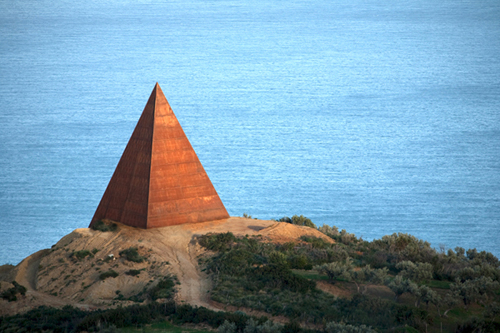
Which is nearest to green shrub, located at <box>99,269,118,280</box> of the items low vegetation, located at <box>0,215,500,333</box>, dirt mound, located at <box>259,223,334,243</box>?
low vegetation, located at <box>0,215,500,333</box>

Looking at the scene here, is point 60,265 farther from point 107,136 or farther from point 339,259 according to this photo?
point 107,136

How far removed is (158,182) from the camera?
36.3 m

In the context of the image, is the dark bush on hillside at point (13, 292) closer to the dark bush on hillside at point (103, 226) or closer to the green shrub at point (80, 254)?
the green shrub at point (80, 254)

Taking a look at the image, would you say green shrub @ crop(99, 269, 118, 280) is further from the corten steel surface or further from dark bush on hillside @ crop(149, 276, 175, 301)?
the corten steel surface

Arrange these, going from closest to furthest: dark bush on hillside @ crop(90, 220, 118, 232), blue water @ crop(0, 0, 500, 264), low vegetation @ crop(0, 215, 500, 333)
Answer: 1. low vegetation @ crop(0, 215, 500, 333)
2. dark bush on hillside @ crop(90, 220, 118, 232)
3. blue water @ crop(0, 0, 500, 264)

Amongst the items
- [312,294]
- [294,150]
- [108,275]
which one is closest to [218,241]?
[108,275]

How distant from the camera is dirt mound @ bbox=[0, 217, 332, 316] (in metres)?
30.1

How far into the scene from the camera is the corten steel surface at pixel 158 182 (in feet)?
119

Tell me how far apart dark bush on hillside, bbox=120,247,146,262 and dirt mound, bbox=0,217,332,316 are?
0.20 meters

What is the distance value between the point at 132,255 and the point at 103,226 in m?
4.30

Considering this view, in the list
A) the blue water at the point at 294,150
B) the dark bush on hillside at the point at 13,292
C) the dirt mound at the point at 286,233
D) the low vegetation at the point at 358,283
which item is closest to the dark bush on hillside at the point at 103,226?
the low vegetation at the point at 358,283

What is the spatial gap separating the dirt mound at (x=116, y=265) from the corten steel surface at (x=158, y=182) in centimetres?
72

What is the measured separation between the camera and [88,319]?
25172mm

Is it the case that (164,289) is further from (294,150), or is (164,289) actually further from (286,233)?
(294,150)
